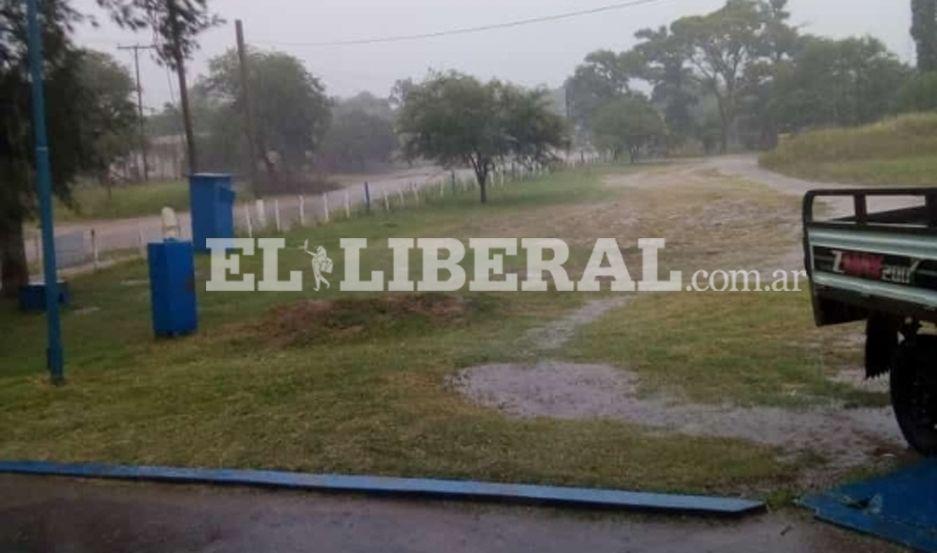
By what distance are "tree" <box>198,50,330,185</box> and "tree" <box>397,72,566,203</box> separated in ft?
31.5

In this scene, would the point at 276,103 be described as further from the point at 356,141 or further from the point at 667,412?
the point at 667,412

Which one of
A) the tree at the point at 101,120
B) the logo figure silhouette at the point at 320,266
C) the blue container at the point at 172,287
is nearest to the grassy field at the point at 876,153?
the logo figure silhouette at the point at 320,266

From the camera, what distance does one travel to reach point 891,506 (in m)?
4.87

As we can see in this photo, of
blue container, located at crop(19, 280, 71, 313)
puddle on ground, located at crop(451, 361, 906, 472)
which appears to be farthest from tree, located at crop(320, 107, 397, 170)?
puddle on ground, located at crop(451, 361, 906, 472)

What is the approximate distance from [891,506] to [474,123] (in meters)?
32.5

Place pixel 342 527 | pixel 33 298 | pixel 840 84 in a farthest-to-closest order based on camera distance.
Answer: pixel 840 84 < pixel 33 298 < pixel 342 527

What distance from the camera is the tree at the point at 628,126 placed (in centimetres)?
5956

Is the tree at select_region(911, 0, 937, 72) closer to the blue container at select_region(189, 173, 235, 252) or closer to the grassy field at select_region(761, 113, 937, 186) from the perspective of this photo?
the grassy field at select_region(761, 113, 937, 186)

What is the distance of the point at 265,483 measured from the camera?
595 centimetres

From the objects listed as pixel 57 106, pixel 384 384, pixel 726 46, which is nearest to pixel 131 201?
pixel 726 46

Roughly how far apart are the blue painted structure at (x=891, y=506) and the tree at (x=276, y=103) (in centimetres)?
4093

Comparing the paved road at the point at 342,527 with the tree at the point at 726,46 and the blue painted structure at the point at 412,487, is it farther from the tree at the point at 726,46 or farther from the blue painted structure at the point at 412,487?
the tree at the point at 726,46

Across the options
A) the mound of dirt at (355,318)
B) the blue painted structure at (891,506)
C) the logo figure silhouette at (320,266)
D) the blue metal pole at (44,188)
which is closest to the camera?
the blue painted structure at (891,506)

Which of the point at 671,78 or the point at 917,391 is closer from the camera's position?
the point at 917,391
